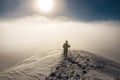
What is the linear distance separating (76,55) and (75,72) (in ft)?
34.4

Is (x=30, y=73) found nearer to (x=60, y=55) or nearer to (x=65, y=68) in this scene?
(x=65, y=68)

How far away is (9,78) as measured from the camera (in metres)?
39.1

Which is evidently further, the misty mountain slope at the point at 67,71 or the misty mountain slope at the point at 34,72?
the misty mountain slope at the point at 34,72

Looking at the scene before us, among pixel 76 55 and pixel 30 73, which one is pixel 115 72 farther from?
pixel 30 73

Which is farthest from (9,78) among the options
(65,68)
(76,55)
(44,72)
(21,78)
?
(76,55)

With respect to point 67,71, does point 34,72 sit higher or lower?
lower

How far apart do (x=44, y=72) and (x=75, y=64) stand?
7.78m

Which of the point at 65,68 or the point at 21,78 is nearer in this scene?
the point at 21,78

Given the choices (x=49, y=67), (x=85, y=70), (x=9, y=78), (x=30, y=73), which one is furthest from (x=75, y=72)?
(x=9, y=78)

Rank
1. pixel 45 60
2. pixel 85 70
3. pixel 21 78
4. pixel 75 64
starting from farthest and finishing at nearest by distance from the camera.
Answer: pixel 45 60 < pixel 75 64 < pixel 85 70 < pixel 21 78

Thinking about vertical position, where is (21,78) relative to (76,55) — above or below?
below

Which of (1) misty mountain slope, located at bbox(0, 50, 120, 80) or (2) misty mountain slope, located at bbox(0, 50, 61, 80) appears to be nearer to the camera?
(1) misty mountain slope, located at bbox(0, 50, 120, 80)

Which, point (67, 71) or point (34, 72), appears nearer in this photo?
point (67, 71)

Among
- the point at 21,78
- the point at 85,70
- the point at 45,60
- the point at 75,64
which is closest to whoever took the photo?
the point at 21,78
